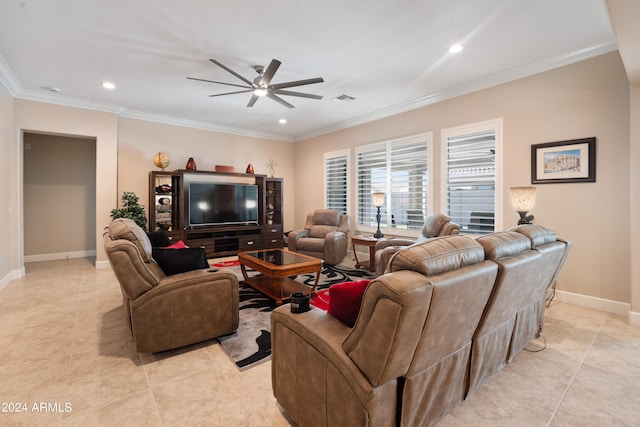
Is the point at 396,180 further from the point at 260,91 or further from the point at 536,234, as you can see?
the point at 536,234

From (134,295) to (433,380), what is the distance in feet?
6.89

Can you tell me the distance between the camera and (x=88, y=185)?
6516 millimetres

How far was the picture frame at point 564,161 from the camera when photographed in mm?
3326

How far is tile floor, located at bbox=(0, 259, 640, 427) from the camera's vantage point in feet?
5.57

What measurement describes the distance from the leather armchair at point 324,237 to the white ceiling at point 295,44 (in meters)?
2.36

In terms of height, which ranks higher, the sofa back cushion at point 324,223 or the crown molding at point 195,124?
the crown molding at point 195,124

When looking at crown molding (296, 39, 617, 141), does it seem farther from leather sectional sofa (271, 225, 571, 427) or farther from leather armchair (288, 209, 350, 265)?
leather sectional sofa (271, 225, 571, 427)

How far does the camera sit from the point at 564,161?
11.5 feet

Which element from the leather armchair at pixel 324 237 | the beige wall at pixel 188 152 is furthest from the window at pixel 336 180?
the beige wall at pixel 188 152

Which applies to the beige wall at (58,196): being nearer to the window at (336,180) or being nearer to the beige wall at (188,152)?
the beige wall at (188,152)

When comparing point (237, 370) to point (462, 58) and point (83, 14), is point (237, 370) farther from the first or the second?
point (462, 58)

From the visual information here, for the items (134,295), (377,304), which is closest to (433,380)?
(377,304)

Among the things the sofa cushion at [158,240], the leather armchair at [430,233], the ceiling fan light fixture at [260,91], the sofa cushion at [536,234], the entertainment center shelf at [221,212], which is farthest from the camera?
the entertainment center shelf at [221,212]

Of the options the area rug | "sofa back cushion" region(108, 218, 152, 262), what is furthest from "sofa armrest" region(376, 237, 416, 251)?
"sofa back cushion" region(108, 218, 152, 262)
